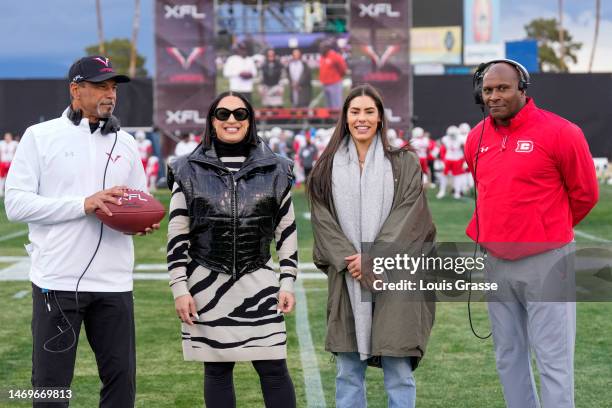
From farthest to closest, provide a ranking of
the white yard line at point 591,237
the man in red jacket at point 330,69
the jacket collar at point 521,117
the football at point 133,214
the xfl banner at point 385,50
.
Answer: the xfl banner at point 385,50
the man in red jacket at point 330,69
the white yard line at point 591,237
the jacket collar at point 521,117
the football at point 133,214

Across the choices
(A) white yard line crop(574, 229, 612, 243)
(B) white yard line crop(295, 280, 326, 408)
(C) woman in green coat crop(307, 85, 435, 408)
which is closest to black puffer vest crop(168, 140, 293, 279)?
(C) woman in green coat crop(307, 85, 435, 408)

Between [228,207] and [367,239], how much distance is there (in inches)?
24.3

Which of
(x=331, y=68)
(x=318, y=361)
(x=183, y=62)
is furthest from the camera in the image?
(x=183, y=62)

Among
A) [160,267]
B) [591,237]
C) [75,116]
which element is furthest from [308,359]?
[591,237]

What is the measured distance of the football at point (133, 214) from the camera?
12.7ft

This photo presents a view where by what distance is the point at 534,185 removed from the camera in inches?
159

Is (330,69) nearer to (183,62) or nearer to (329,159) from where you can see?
(183,62)

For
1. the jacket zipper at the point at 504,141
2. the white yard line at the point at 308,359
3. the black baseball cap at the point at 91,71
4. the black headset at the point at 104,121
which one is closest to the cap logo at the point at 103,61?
the black baseball cap at the point at 91,71

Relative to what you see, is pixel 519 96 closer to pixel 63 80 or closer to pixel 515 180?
pixel 515 180

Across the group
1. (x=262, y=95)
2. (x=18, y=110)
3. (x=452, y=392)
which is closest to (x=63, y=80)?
(x=18, y=110)

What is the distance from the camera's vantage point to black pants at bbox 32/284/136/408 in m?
3.89

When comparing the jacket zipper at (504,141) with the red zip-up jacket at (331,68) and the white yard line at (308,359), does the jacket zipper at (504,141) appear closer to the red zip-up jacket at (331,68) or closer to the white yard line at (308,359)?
the white yard line at (308,359)

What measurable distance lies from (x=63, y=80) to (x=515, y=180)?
35.4 meters

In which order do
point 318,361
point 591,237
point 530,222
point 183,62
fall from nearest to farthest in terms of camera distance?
point 530,222 < point 318,361 < point 591,237 < point 183,62
